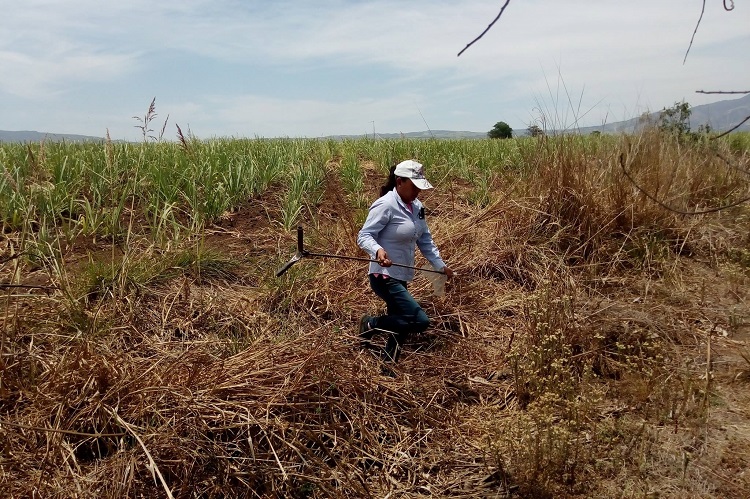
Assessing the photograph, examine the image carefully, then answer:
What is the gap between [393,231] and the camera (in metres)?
3.64

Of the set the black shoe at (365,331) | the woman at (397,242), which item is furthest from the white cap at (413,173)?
the black shoe at (365,331)

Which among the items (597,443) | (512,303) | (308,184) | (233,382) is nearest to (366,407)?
(233,382)

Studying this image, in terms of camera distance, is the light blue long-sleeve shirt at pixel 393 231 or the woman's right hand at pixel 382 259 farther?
the light blue long-sleeve shirt at pixel 393 231

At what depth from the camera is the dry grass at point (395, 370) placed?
8.74 feet

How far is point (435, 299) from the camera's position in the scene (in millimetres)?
4633

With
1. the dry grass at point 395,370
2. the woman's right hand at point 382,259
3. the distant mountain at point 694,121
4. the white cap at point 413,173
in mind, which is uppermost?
the distant mountain at point 694,121

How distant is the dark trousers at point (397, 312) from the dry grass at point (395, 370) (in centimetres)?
23

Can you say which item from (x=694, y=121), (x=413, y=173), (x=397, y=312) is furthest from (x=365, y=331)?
(x=694, y=121)

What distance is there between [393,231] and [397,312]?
530 millimetres

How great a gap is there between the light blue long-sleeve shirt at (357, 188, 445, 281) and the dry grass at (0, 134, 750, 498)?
59 centimetres

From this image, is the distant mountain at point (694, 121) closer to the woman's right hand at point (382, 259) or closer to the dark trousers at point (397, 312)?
the dark trousers at point (397, 312)

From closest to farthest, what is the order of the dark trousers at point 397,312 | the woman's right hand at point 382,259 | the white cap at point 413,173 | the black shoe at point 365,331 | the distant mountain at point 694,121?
the woman's right hand at point 382,259, the white cap at point 413,173, the dark trousers at point 397,312, the black shoe at point 365,331, the distant mountain at point 694,121

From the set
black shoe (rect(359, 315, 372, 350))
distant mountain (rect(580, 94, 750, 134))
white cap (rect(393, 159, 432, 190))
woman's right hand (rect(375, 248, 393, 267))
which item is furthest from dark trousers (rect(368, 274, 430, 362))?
distant mountain (rect(580, 94, 750, 134))

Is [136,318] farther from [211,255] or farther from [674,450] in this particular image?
[674,450]
